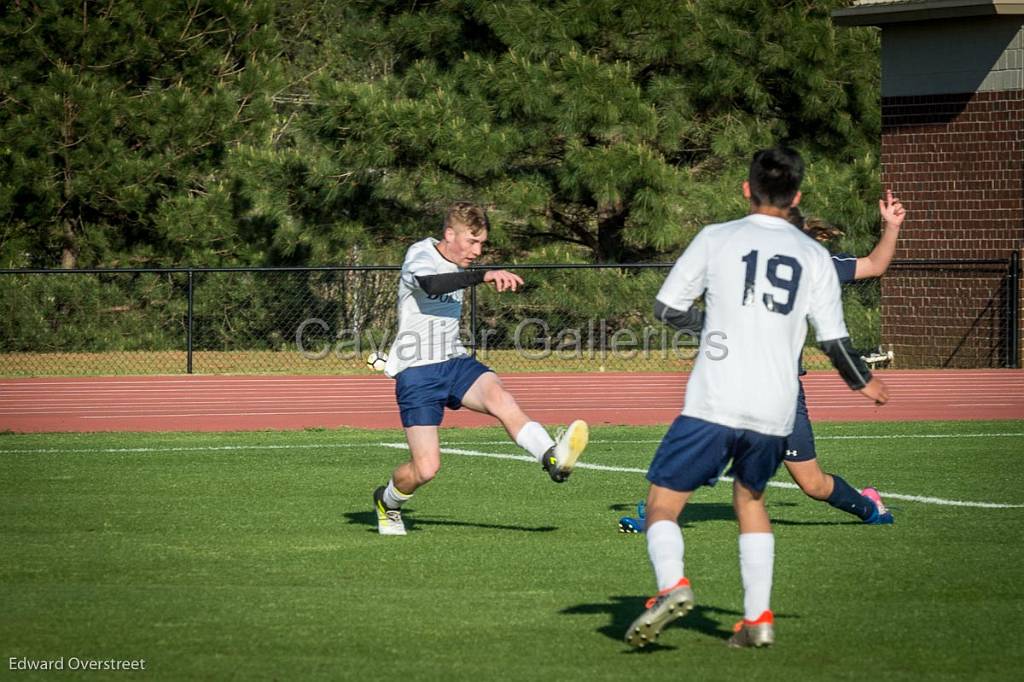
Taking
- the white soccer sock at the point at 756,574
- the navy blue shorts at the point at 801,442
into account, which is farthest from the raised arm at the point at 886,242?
the white soccer sock at the point at 756,574

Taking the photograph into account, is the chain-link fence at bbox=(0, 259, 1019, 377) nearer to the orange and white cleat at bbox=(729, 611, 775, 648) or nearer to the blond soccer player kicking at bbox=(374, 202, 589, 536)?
the blond soccer player kicking at bbox=(374, 202, 589, 536)

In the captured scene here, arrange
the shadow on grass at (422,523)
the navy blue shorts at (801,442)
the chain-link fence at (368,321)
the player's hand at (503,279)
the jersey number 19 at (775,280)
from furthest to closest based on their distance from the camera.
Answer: the chain-link fence at (368,321), the shadow on grass at (422,523), the navy blue shorts at (801,442), the player's hand at (503,279), the jersey number 19 at (775,280)

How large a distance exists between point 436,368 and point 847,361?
3.26m

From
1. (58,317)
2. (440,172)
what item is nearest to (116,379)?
(58,317)

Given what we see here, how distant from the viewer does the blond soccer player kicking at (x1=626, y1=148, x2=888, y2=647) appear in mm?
5656

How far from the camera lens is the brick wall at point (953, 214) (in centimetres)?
2236

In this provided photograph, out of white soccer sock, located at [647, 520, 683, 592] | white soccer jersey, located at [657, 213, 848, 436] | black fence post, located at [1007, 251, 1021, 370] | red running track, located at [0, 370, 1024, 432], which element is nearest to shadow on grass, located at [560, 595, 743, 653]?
white soccer sock, located at [647, 520, 683, 592]

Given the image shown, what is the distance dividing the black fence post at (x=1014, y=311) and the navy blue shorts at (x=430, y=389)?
1545 cm

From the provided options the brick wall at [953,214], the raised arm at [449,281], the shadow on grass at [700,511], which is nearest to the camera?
the raised arm at [449,281]

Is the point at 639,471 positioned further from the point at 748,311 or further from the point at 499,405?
the point at 748,311

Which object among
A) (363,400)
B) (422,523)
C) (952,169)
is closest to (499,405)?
(422,523)

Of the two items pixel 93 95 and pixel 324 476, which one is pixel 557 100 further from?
pixel 324 476

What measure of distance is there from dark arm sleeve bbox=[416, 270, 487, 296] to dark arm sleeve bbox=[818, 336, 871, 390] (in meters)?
2.65

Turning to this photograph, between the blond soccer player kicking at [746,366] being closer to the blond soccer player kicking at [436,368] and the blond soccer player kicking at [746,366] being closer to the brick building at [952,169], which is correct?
the blond soccer player kicking at [436,368]
